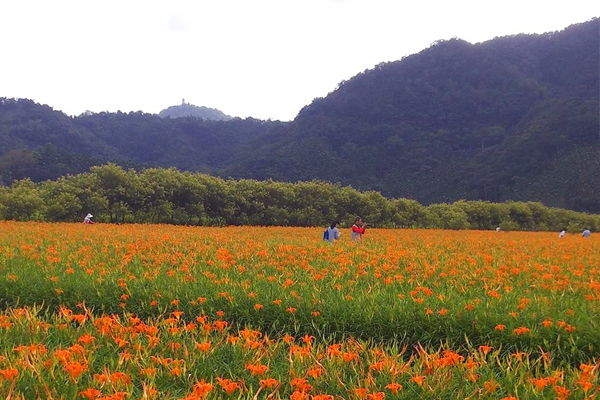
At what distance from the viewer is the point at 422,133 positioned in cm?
10525

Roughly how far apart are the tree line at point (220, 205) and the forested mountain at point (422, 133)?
1475 inches

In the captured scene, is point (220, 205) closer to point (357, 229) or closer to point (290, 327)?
point (357, 229)

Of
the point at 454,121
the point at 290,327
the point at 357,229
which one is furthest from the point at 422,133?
the point at 290,327

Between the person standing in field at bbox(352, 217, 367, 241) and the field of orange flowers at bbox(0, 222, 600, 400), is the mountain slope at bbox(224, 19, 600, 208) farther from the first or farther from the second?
the field of orange flowers at bbox(0, 222, 600, 400)

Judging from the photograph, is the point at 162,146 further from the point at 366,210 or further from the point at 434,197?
the point at 366,210

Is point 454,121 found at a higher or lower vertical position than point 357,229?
higher

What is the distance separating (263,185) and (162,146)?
92.9m

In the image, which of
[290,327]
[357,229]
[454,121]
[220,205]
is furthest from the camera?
[454,121]

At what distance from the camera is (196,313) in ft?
20.5

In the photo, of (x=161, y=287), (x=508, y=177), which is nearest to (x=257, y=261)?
(x=161, y=287)

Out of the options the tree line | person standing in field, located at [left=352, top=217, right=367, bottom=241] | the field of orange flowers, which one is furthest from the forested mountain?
the field of orange flowers

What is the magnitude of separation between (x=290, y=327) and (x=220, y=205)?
971 inches

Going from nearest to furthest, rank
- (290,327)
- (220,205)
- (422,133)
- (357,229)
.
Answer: (290,327), (357,229), (220,205), (422,133)

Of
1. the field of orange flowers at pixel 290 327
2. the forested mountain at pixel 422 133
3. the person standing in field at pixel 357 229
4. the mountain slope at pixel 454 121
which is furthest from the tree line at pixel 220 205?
the mountain slope at pixel 454 121
